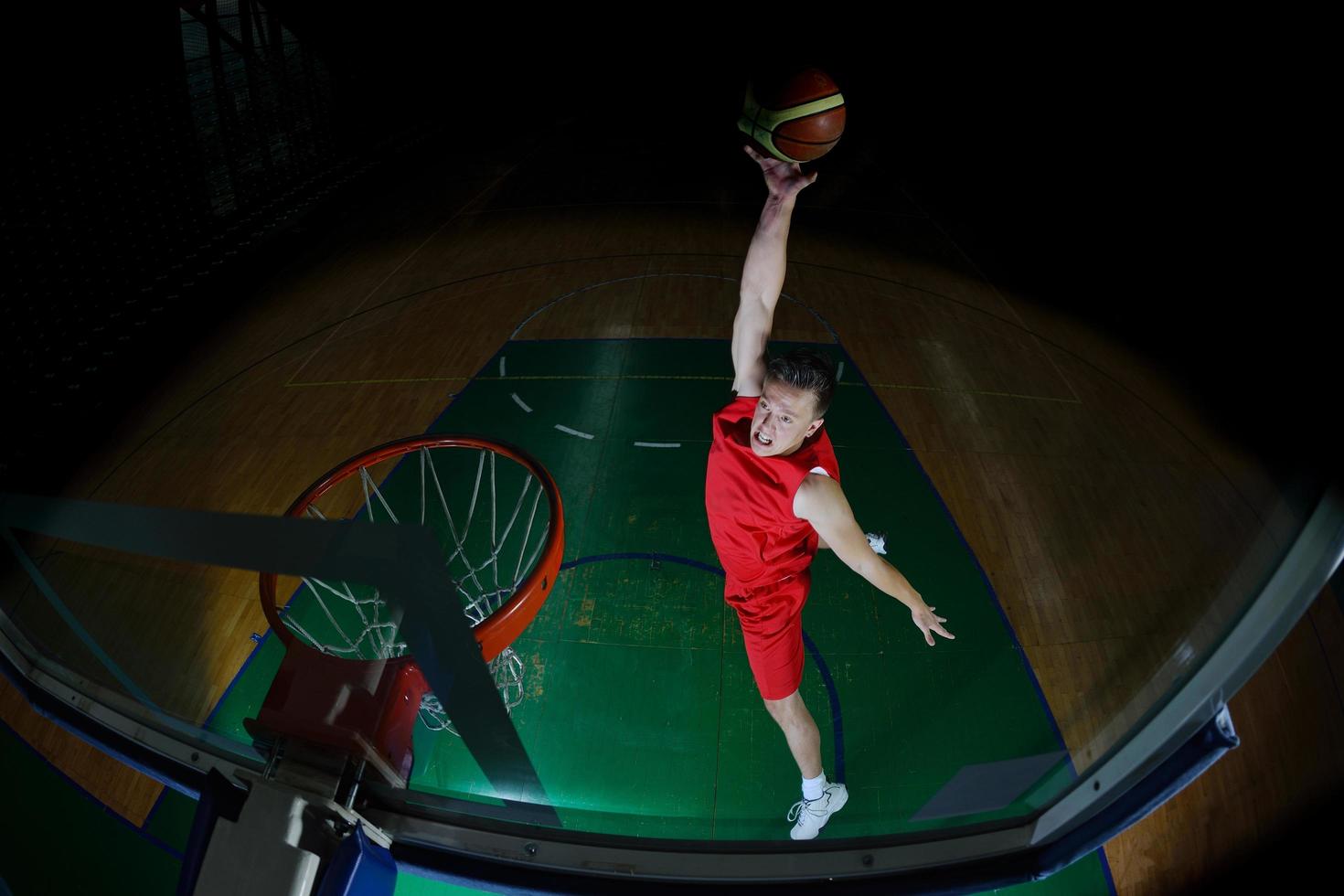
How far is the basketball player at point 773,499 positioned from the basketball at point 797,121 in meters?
0.57

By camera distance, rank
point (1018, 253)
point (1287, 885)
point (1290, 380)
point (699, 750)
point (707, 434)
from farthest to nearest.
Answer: point (1018, 253)
point (707, 434)
point (1290, 380)
point (699, 750)
point (1287, 885)

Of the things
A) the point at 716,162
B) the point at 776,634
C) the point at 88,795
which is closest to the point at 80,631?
the point at 88,795

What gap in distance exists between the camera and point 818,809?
8.90 ft

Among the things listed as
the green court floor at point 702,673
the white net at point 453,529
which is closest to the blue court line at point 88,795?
the green court floor at point 702,673

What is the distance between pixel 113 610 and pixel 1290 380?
15.5 feet

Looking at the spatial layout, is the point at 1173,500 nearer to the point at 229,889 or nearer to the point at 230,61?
the point at 229,889

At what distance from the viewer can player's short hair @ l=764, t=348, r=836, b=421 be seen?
241 cm

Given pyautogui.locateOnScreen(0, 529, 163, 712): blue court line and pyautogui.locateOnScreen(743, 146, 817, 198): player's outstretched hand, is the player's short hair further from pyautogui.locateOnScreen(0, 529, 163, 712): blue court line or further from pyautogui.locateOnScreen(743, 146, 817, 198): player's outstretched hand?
pyautogui.locateOnScreen(0, 529, 163, 712): blue court line

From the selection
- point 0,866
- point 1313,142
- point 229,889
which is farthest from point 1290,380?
point 0,866

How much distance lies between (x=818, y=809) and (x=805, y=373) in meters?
1.55

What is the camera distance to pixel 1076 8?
7.77m

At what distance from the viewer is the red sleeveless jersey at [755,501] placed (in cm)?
263

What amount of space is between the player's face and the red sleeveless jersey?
4 centimetres

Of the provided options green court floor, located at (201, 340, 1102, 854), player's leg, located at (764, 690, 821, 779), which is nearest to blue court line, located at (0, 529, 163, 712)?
green court floor, located at (201, 340, 1102, 854)
